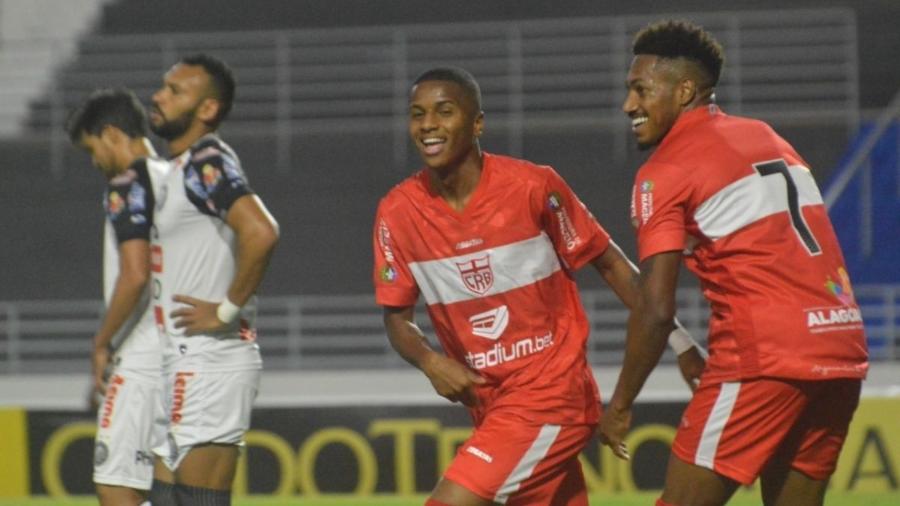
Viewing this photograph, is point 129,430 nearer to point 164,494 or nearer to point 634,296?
point 164,494

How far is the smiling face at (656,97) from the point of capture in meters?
4.67

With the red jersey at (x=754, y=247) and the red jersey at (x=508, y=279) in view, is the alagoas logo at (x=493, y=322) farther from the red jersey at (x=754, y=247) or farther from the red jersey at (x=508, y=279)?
the red jersey at (x=754, y=247)

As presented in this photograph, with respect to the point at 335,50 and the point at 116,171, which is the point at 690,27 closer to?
the point at 116,171

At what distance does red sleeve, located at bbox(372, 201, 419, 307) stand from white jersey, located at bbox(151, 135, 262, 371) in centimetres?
69

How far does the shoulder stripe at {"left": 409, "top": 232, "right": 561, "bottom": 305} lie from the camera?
4887mm

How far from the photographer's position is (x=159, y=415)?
5.96 meters

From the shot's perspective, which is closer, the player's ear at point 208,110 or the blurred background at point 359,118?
the player's ear at point 208,110

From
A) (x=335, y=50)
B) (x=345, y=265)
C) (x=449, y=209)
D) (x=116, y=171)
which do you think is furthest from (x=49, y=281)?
(x=449, y=209)

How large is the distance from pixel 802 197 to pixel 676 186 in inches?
15.9

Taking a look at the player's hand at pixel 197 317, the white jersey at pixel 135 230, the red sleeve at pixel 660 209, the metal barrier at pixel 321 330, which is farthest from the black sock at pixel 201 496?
the metal barrier at pixel 321 330

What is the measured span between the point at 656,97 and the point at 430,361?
1045 millimetres

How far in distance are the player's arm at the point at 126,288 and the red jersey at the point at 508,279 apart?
1137 mm

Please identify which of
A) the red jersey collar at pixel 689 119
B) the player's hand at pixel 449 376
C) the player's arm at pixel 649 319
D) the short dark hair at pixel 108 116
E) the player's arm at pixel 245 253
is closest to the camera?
the player's arm at pixel 649 319

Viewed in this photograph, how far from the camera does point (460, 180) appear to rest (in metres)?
4.99
